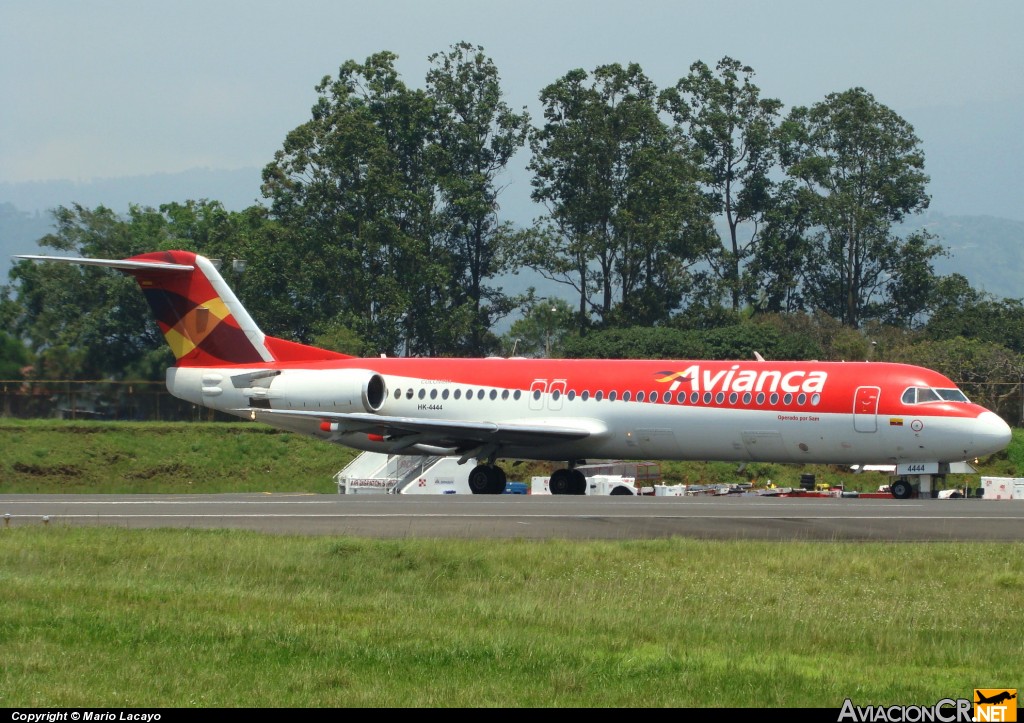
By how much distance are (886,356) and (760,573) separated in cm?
5166

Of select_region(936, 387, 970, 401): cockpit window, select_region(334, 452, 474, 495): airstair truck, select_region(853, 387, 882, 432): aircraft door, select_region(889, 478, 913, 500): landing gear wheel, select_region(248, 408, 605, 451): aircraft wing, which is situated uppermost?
select_region(936, 387, 970, 401): cockpit window

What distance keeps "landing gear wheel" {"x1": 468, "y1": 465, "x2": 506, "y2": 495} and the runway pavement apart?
563cm

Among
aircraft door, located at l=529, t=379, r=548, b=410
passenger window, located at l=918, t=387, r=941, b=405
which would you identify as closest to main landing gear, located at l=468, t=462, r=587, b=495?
aircraft door, located at l=529, t=379, r=548, b=410

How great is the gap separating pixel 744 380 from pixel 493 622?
1901cm

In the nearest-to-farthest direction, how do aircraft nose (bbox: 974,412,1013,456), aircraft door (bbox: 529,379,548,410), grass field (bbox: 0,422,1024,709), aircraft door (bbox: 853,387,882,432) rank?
1. grass field (bbox: 0,422,1024,709)
2. aircraft nose (bbox: 974,412,1013,456)
3. aircraft door (bbox: 853,387,882,432)
4. aircraft door (bbox: 529,379,548,410)

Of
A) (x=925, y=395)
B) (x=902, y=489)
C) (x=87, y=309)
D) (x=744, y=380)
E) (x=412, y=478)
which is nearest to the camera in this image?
(x=925, y=395)

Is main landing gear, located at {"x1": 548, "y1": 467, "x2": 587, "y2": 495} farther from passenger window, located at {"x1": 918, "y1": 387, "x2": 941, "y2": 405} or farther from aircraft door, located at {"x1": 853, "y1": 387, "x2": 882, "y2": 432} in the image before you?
passenger window, located at {"x1": 918, "y1": 387, "x2": 941, "y2": 405}

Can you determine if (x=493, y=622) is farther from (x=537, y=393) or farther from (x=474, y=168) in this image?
(x=474, y=168)

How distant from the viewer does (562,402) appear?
33094mm

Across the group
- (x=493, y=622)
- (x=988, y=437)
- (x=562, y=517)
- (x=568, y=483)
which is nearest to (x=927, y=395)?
(x=988, y=437)

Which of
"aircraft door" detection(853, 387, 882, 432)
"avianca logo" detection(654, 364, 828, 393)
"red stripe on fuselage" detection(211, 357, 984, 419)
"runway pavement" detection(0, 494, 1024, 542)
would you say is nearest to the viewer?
"runway pavement" detection(0, 494, 1024, 542)

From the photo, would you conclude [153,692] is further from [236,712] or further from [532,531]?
[532,531]

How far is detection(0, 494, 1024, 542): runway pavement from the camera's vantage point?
2003 cm

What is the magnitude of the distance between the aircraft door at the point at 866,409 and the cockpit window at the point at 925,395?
1.90 ft
